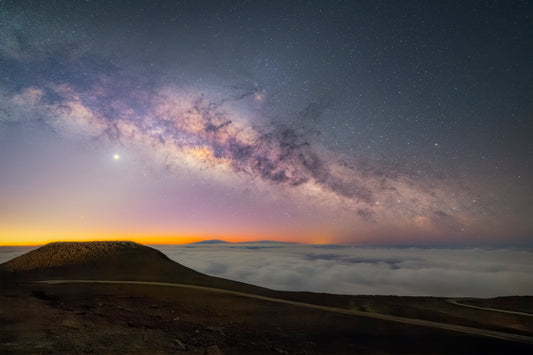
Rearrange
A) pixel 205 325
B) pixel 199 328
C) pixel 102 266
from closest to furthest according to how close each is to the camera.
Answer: pixel 199 328, pixel 205 325, pixel 102 266

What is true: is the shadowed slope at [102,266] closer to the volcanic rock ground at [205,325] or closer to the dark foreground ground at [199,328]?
the volcanic rock ground at [205,325]

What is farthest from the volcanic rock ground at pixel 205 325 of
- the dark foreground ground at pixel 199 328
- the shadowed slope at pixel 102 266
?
the shadowed slope at pixel 102 266

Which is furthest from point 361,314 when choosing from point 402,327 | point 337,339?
point 337,339

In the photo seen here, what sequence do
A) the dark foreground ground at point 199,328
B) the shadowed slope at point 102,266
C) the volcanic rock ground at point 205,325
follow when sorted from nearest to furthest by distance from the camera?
the dark foreground ground at point 199,328 → the volcanic rock ground at point 205,325 → the shadowed slope at point 102,266

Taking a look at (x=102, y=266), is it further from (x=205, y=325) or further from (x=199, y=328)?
(x=199, y=328)

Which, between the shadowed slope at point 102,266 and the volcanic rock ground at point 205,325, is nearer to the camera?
the volcanic rock ground at point 205,325

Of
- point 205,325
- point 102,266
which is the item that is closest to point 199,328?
point 205,325

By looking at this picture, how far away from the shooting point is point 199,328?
38.9 ft

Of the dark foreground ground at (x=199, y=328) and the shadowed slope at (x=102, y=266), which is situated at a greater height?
the dark foreground ground at (x=199, y=328)

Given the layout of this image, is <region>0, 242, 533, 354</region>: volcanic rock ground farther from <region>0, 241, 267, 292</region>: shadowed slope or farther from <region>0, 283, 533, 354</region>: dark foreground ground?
<region>0, 241, 267, 292</region>: shadowed slope

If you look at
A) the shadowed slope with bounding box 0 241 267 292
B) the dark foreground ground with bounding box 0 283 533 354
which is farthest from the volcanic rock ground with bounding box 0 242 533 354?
the shadowed slope with bounding box 0 241 267 292

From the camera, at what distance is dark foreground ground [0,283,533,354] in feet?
30.6

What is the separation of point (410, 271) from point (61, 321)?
124986 mm

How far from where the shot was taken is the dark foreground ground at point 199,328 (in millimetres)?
9336
